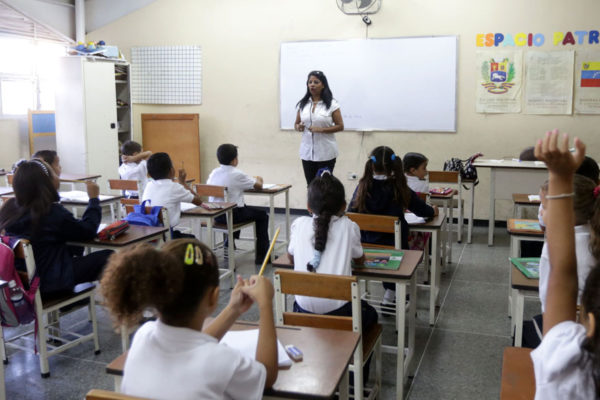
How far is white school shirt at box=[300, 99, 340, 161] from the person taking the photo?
5.50m

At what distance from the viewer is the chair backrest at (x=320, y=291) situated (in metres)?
2.05

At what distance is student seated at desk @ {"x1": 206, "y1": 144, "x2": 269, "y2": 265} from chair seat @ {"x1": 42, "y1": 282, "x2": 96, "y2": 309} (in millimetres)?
1679

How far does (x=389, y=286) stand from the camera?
12.0 ft

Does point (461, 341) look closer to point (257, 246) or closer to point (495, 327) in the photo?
point (495, 327)

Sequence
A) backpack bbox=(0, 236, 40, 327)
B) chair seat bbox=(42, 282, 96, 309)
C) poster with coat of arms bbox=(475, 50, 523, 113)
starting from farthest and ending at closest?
poster with coat of arms bbox=(475, 50, 523, 113), chair seat bbox=(42, 282, 96, 309), backpack bbox=(0, 236, 40, 327)

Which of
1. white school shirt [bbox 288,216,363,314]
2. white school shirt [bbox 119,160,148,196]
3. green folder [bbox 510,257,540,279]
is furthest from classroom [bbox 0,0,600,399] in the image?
white school shirt [bbox 288,216,363,314]

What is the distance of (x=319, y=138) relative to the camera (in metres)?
5.54

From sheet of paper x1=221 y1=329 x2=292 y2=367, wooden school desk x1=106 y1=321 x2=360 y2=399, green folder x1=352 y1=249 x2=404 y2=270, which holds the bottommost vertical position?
wooden school desk x1=106 y1=321 x2=360 y2=399

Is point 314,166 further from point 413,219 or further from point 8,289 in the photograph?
point 8,289

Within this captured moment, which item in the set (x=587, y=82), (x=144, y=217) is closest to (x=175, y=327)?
(x=144, y=217)

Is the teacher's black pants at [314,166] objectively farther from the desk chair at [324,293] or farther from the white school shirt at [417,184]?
the desk chair at [324,293]

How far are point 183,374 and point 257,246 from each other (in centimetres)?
362

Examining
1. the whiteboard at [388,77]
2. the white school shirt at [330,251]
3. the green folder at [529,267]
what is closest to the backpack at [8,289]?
the white school shirt at [330,251]

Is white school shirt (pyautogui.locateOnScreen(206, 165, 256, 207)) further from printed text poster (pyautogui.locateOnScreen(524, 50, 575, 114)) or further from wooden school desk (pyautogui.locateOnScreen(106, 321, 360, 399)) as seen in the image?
printed text poster (pyautogui.locateOnScreen(524, 50, 575, 114))
